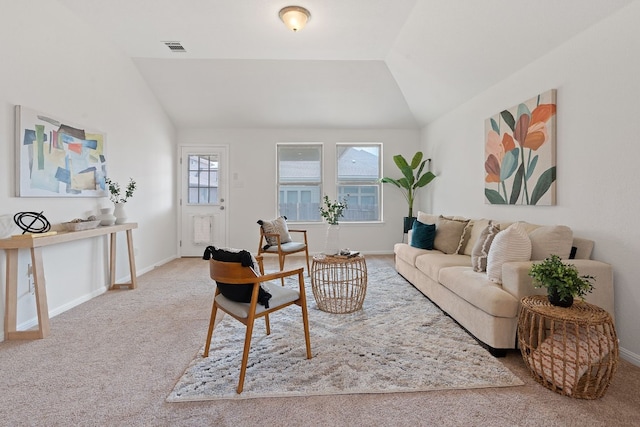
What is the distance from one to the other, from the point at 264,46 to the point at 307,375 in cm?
382

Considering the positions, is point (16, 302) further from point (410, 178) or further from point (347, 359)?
point (410, 178)

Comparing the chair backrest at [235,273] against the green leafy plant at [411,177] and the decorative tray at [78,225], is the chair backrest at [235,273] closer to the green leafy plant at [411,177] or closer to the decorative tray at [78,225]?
the decorative tray at [78,225]

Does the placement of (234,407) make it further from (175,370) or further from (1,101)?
(1,101)

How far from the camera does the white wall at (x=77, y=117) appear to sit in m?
2.60

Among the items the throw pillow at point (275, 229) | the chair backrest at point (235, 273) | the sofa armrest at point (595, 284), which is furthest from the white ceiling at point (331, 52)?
the chair backrest at point (235, 273)

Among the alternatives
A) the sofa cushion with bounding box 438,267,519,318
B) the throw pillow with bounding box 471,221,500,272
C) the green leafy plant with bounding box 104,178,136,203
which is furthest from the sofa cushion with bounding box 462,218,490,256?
the green leafy plant with bounding box 104,178,136,203

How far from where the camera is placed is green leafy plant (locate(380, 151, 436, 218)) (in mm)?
5344

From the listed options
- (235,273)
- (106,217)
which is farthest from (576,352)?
(106,217)

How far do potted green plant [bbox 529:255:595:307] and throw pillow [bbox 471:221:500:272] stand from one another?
869mm

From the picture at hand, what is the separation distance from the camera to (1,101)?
2498mm

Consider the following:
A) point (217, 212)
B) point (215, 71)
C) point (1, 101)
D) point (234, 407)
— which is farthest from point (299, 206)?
point (234, 407)

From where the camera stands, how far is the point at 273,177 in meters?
5.95

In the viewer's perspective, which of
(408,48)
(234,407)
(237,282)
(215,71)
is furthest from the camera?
(215,71)

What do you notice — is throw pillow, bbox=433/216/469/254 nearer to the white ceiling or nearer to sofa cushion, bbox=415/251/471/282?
sofa cushion, bbox=415/251/471/282
